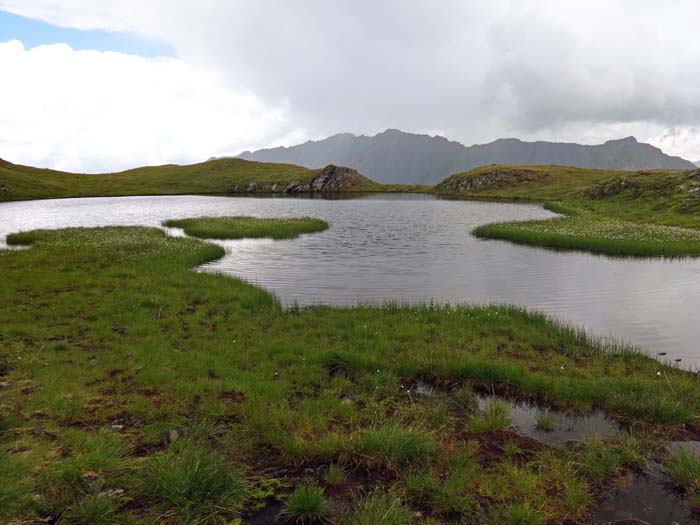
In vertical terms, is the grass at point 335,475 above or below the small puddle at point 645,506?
above

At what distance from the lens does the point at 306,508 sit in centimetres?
680

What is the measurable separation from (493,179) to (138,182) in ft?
474

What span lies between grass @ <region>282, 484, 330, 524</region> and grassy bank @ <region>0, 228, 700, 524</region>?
31mm

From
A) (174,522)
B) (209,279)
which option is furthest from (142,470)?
(209,279)

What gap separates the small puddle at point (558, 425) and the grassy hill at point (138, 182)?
133m

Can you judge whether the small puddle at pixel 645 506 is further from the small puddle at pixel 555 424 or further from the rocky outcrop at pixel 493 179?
the rocky outcrop at pixel 493 179

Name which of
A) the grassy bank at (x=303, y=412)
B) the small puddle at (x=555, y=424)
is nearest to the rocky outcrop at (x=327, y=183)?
the grassy bank at (x=303, y=412)

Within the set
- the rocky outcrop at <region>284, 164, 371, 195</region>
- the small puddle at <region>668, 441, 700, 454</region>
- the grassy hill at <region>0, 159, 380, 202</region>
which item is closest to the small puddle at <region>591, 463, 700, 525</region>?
the small puddle at <region>668, 441, 700, 454</region>

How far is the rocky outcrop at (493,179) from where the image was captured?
15350 cm

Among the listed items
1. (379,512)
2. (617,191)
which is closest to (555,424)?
(379,512)

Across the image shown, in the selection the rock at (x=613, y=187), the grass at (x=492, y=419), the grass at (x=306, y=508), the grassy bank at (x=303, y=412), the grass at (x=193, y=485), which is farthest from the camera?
the rock at (x=613, y=187)

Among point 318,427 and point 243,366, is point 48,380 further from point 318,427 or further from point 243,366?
point 318,427

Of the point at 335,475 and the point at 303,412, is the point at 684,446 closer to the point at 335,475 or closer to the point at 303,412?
the point at 335,475

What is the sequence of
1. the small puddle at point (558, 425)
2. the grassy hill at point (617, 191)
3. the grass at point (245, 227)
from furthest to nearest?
the grassy hill at point (617, 191), the grass at point (245, 227), the small puddle at point (558, 425)
